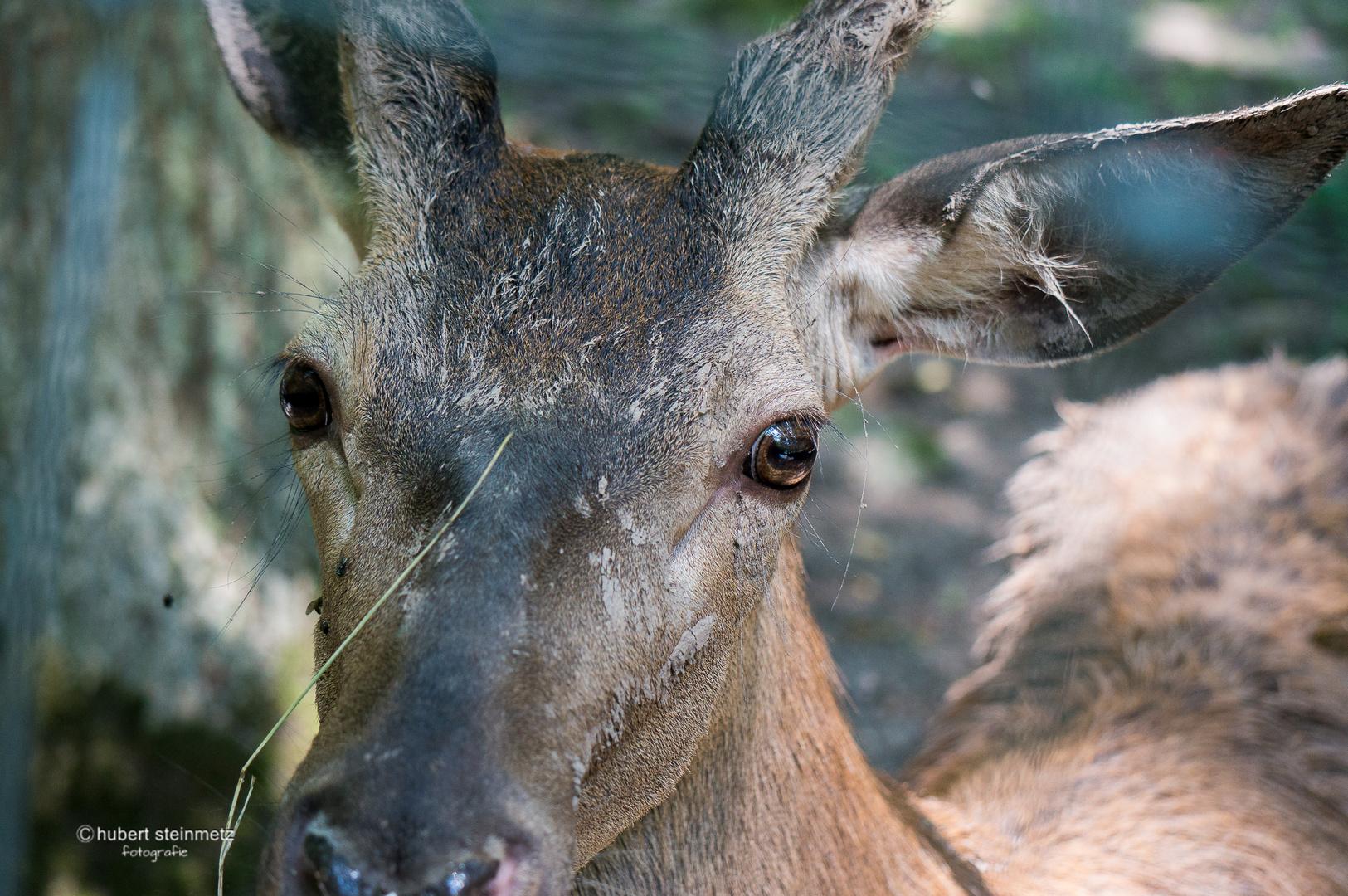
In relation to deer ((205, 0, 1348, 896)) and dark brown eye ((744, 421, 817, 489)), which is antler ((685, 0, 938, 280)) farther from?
dark brown eye ((744, 421, 817, 489))

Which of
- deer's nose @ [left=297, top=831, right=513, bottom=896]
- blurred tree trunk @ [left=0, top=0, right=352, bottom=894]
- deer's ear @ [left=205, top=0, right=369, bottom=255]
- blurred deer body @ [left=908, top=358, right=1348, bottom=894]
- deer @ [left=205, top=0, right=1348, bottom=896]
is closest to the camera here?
deer's nose @ [left=297, top=831, right=513, bottom=896]

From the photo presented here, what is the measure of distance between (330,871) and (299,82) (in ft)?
7.12

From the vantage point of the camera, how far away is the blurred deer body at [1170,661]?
11.1 ft

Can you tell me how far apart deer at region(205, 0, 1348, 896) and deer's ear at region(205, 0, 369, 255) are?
0.5 inches

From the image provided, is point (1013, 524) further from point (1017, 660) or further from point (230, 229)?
point (230, 229)

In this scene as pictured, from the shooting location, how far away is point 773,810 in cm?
248

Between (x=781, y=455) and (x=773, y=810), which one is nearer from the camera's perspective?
(x=781, y=455)

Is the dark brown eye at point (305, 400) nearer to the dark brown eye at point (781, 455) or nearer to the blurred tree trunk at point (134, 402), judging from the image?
the dark brown eye at point (781, 455)

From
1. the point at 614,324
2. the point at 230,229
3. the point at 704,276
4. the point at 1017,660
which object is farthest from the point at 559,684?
the point at 230,229

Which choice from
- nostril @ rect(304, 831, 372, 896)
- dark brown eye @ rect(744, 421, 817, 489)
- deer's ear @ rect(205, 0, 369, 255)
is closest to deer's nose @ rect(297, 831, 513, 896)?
nostril @ rect(304, 831, 372, 896)

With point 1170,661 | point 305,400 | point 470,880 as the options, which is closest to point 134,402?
point 305,400

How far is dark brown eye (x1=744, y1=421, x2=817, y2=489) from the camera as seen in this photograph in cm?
223

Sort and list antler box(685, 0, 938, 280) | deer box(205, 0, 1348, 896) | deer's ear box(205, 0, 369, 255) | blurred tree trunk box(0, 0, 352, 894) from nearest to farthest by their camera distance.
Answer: deer box(205, 0, 1348, 896) < antler box(685, 0, 938, 280) < deer's ear box(205, 0, 369, 255) < blurred tree trunk box(0, 0, 352, 894)

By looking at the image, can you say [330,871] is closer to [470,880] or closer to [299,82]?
[470,880]
